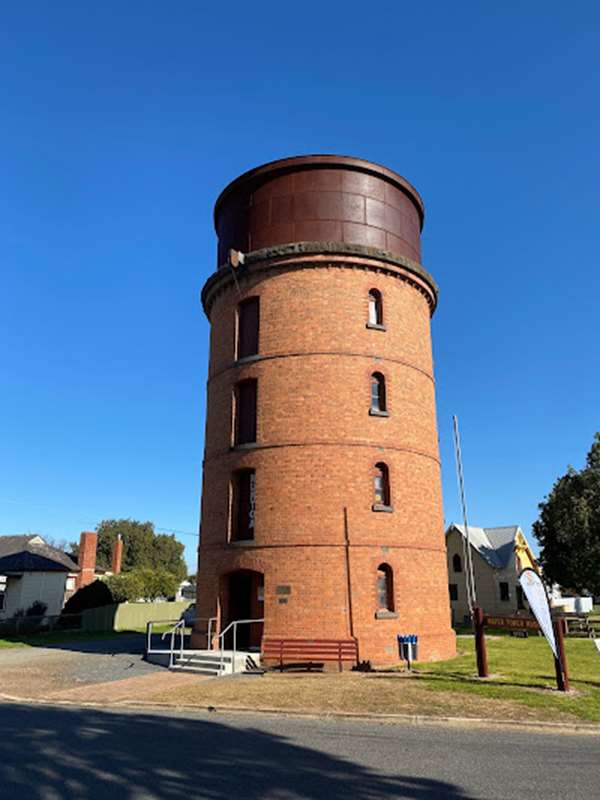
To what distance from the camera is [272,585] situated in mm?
16141

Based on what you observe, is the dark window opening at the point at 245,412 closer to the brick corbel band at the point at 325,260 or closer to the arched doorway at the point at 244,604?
the brick corbel band at the point at 325,260

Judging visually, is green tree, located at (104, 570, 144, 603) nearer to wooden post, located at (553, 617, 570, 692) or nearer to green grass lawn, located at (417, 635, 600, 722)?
green grass lawn, located at (417, 635, 600, 722)

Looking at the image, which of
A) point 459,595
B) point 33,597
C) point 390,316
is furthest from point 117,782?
point 459,595

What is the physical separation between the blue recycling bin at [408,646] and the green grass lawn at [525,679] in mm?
456

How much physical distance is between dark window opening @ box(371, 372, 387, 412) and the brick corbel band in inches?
141

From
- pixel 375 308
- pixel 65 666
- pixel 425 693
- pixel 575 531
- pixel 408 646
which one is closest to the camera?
pixel 425 693

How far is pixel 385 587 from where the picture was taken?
655 inches

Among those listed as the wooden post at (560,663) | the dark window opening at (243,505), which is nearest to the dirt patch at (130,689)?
the dark window opening at (243,505)

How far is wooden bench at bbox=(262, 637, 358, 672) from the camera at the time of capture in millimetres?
14930

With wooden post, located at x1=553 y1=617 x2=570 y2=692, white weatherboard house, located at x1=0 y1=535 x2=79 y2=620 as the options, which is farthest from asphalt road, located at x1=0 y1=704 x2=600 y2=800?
white weatherboard house, located at x1=0 y1=535 x2=79 y2=620

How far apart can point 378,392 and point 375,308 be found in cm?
288

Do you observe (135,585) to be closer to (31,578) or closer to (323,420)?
(31,578)

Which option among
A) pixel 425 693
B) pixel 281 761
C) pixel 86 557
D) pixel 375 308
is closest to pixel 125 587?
pixel 86 557

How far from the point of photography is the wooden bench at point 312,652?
14930mm
